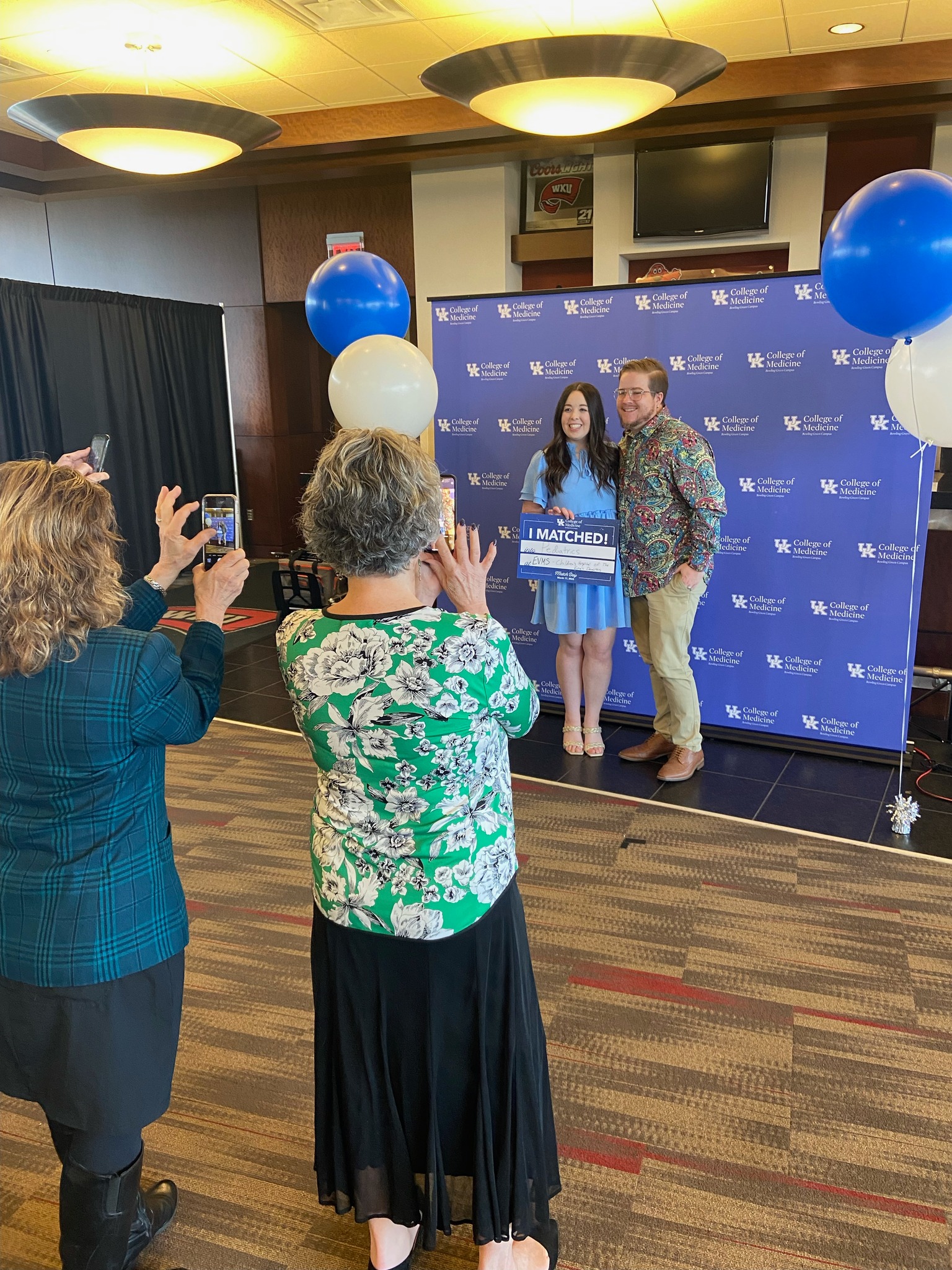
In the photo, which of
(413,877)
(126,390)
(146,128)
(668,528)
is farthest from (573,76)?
(126,390)

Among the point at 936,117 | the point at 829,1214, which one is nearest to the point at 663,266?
the point at 936,117

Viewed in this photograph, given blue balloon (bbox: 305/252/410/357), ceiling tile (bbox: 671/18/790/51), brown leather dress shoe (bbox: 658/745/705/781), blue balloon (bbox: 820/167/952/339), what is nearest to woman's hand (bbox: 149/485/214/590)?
blue balloon (bbox: 820/167/952/339)

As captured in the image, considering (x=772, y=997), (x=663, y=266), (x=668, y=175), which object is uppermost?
(x=668, y=175)

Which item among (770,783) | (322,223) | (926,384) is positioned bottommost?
(770,783)

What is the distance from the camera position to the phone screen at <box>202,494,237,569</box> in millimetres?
1998

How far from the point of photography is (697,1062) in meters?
2.29

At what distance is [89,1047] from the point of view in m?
1.45

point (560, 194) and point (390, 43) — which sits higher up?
point (390, 43)

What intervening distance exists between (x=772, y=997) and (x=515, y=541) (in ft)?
9.25

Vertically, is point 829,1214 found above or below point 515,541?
below

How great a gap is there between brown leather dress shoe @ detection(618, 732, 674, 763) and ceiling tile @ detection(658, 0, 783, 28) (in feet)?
13.3

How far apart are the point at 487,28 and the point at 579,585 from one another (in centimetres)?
371

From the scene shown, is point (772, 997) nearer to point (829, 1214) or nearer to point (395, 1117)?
point (829, 1214)

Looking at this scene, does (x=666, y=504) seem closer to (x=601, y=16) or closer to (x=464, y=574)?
(x=464, y=574)
